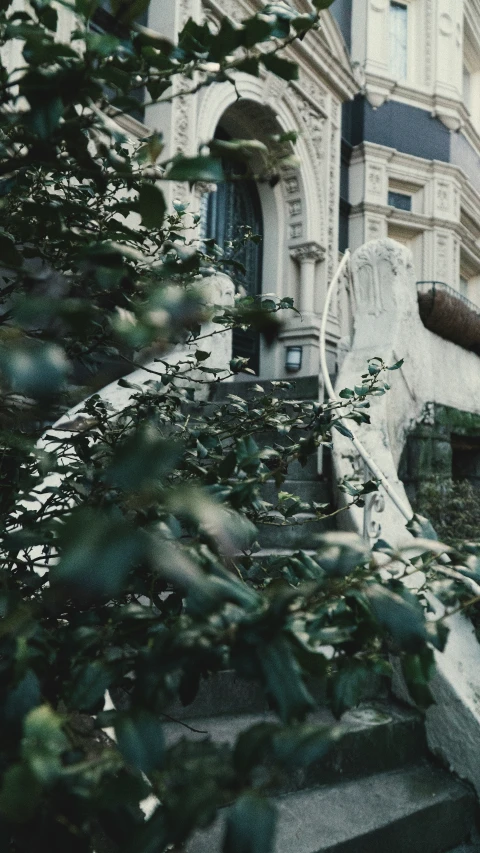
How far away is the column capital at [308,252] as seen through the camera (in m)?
8.55

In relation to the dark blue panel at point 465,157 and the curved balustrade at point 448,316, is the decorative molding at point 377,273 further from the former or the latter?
the dark blue panel at point 465,157

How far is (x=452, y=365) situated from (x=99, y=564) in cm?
424

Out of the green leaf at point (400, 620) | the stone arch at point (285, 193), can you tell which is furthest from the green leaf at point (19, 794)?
the stone arch at point (285, 193)

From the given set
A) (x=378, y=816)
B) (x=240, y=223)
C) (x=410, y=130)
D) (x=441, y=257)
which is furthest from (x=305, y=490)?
(x=410, y=130)

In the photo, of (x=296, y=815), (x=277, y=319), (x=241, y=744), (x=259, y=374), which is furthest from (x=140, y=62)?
(x=259, y=374)

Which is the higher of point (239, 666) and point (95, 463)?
point (95, 463)

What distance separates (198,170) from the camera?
2.42ft

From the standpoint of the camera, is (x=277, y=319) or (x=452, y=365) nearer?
(x=277, y=319)

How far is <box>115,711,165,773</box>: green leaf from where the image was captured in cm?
61

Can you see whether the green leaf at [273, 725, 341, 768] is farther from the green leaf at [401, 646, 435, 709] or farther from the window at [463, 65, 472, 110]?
the window at [463, 65, 472, 110]

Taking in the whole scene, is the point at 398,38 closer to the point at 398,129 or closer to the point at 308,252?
the point at 398,129

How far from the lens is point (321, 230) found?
8.79 m

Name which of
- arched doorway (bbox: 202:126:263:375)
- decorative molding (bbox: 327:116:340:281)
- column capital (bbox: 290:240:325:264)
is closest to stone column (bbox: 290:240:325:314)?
column capital (bbox: 290:240:325:264)

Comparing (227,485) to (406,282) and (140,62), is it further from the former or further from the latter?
(406,282)
